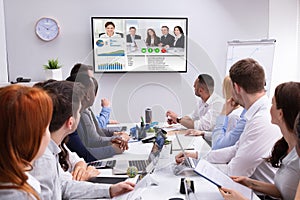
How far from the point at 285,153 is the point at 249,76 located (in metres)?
0.49

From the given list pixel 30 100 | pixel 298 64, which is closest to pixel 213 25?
pixel 298 64

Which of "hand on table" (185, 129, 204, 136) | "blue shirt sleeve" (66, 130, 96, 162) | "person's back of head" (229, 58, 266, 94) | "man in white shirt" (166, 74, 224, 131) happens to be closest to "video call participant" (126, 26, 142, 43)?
"man in white shirt" (166, 74, 224, 131)

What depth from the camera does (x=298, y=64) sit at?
4277 mm

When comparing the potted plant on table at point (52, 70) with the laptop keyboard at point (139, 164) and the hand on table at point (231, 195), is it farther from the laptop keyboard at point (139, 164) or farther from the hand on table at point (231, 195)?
the hand on table at point (231, 195)

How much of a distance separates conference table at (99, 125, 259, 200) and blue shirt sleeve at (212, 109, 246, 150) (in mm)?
94

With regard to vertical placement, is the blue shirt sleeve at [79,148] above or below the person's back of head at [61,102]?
below

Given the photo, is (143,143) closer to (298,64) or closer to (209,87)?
(209,87)

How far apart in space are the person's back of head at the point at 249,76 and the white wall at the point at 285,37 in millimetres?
2548

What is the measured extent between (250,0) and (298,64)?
107 cm

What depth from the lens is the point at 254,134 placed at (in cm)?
170

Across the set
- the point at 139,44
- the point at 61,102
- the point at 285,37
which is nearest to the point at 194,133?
the point at 61,102

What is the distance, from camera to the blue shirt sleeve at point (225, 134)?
6.52 ft

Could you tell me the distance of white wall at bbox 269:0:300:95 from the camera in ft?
13.7

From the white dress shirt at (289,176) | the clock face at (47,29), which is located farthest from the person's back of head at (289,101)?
the clock face at (47,29)
